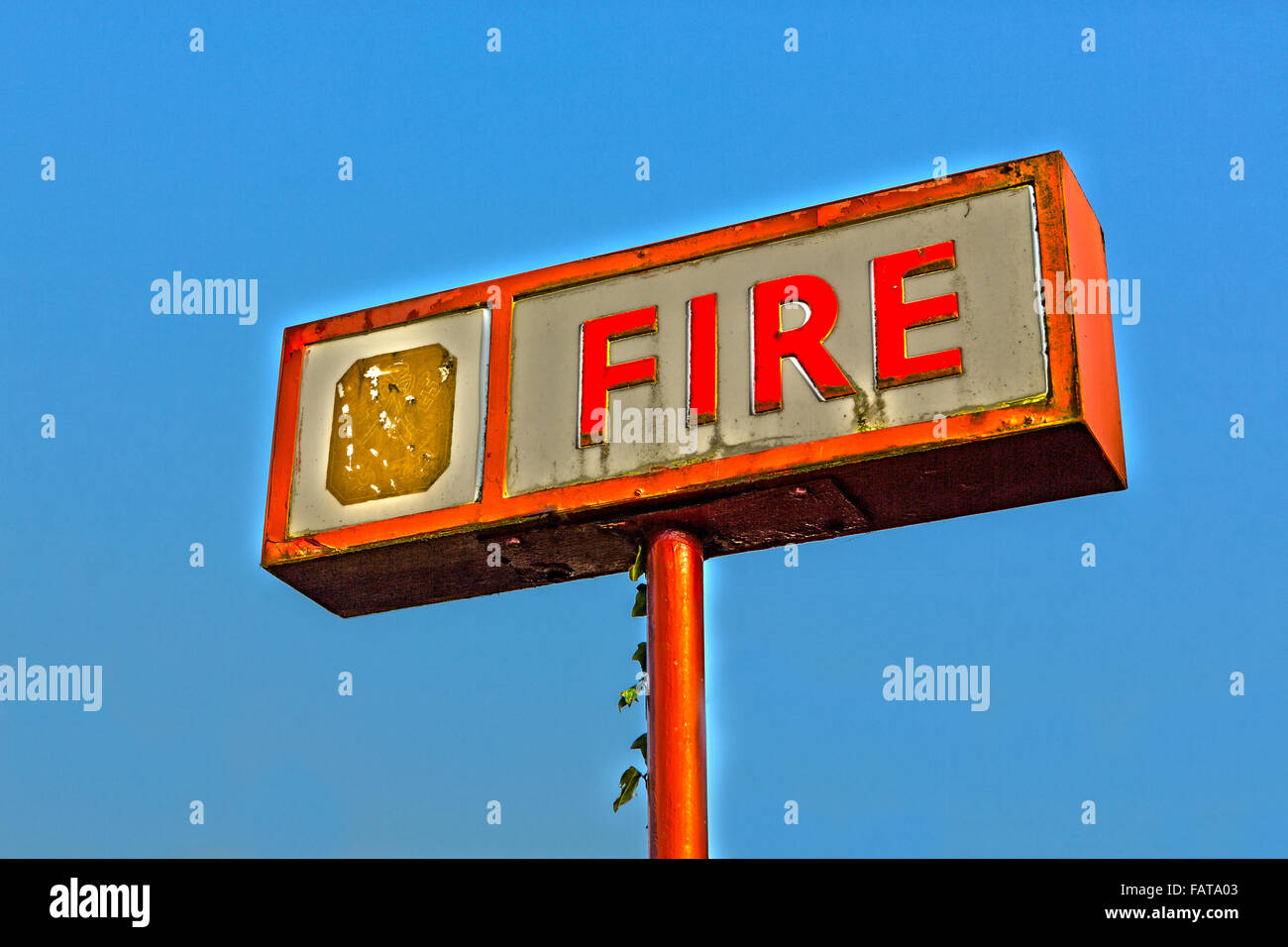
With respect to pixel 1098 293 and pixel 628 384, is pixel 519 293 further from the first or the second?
pixel 1098 293

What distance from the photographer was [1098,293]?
23.7 feet

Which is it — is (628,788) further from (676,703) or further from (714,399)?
(714,399)

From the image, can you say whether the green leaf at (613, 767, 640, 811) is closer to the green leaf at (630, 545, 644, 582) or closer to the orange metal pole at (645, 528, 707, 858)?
the orange metal pole at (645, 528, 707, 858)

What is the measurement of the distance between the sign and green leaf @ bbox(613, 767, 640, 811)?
1139mm

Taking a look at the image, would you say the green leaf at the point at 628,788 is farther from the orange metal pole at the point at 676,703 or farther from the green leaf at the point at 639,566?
the green leaf at the point at 639,566

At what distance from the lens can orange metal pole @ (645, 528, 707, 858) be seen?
677cm

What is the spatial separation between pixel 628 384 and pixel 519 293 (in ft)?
3.08

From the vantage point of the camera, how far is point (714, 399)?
7.43 metres
